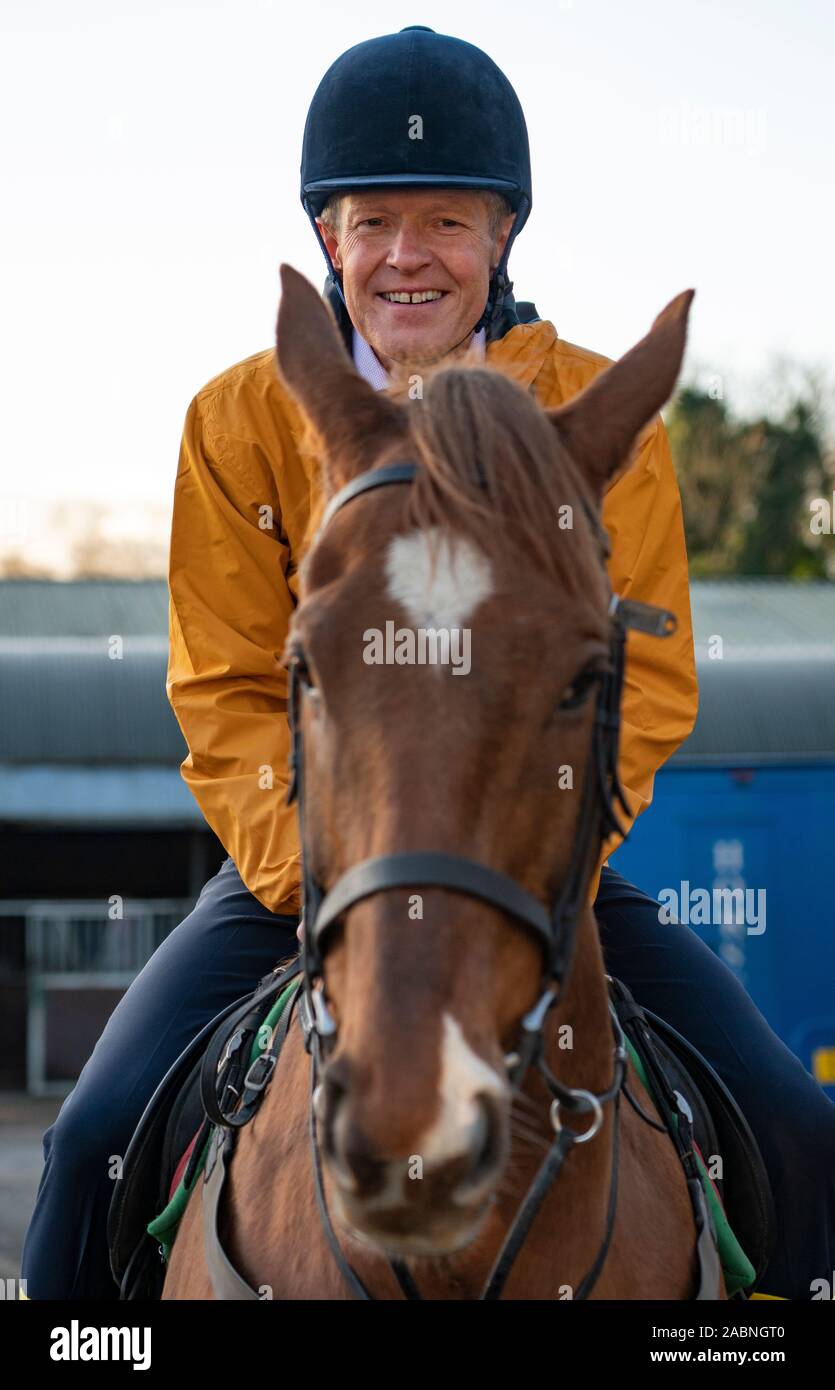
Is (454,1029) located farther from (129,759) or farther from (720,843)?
(129,759)

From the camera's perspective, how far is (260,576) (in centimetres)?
366

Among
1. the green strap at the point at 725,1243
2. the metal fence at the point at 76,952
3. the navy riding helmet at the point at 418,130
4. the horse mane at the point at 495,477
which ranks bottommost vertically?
the metal fence at the point at 76,952

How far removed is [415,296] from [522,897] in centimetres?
204

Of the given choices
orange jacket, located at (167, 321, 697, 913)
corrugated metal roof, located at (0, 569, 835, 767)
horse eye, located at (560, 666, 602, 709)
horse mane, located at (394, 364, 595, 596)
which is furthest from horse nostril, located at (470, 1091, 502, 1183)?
corrugated metal roof, located at (0, 569, 835, 767)

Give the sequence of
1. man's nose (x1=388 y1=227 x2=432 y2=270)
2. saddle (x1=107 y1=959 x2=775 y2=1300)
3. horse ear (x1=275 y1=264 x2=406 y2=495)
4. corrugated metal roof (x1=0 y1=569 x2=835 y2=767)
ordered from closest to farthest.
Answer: horse ear (x1=275 y1=264 x2=406 y2=495) → saddle (x1=107 y1=959 x2=775 y2=1300) → man's nose (x1=388 y1=227 x2=432 y2=270) → corrugated metal roof (x1=0 y1=569 x2=835 y2=767)

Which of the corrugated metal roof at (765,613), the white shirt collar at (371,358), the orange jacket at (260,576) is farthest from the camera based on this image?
the corrugated metal roof at (765,613)

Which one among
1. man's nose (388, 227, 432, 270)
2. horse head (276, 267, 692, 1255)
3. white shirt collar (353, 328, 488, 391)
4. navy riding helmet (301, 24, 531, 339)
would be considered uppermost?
navy riding helmet (301, 24, 531, 339)

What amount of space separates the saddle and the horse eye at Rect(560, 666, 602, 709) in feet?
3.55

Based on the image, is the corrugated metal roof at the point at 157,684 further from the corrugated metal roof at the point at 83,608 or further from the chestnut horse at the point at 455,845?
the chestnut horse at the point at 455,845

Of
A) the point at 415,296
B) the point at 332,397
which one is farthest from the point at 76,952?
the point at 332,397

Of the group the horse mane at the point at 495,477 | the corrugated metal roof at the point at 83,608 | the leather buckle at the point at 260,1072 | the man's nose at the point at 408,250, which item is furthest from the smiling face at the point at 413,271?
the corrugated metal roof at the point at 83,608

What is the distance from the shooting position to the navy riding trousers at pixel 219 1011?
3.31 meters

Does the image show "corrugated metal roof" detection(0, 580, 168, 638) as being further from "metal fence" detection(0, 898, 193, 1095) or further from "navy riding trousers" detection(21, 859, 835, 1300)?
"navy riding trousers" detection(21, 859, 835, 1300)

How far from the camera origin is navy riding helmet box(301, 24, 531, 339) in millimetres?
3723
